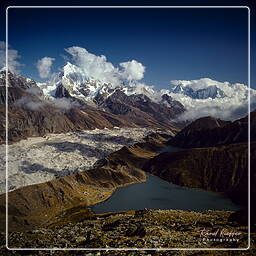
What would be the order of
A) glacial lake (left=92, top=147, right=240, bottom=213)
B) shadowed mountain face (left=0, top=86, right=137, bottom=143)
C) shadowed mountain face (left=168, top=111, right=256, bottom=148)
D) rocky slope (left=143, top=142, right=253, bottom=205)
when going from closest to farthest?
glacial lake (left=92, top=147, right=240, bottom=213), rocky slope (left=143, top=142, right=253, bottom=205), shadowed mountain face (left=168, top=111, right=256, bottom=148), shadowed mountain face (left=0, top=86, right=137, bottom=143)

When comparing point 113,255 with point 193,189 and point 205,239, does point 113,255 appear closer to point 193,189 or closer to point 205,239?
point 205,239

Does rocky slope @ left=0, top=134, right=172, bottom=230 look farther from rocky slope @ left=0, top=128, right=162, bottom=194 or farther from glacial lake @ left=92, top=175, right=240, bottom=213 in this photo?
rocky slope @ left=0, top=128, right=162, bottom=194

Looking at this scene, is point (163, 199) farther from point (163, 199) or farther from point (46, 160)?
point (46, 160)

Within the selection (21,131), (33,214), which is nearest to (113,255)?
(33,214)

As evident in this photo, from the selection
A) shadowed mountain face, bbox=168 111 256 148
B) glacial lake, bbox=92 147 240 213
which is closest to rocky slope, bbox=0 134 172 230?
glacial lake, bbox=92 147 240 213

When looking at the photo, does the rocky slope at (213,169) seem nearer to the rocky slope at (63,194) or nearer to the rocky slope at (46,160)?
the rocky slope at (63,194)

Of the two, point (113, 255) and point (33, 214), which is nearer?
point (113, 255)
